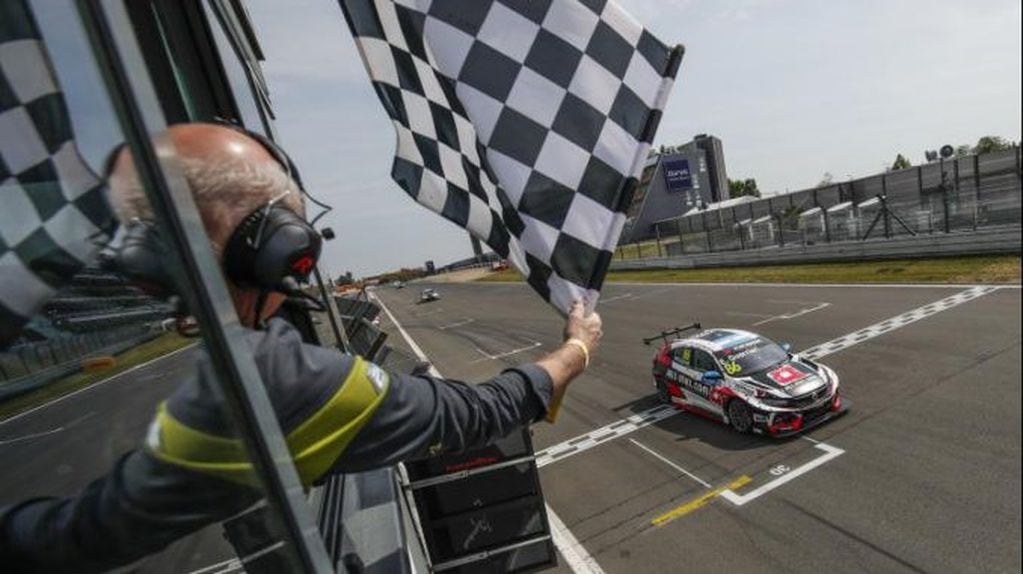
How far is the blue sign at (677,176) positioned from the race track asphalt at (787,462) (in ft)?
205

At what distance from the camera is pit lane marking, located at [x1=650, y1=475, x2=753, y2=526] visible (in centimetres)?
696

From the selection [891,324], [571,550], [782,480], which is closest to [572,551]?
[571,550]

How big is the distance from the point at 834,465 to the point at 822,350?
5651 mm

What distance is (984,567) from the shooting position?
500cm

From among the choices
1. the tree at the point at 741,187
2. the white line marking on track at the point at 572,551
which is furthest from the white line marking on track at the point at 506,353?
the tree at the point at 741,187

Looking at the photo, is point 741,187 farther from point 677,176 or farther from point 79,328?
point 79,328

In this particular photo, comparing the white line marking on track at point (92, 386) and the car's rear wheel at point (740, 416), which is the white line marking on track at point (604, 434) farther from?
the white line marking on track at point (92, 386)

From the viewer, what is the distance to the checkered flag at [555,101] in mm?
2428

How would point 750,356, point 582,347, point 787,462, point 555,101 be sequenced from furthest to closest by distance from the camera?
point 750,356
point 787,462
point 555,101
point 582,347

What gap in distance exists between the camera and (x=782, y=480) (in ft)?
24.0

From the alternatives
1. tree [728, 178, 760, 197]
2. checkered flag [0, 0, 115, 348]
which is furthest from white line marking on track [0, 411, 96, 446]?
tree [728, 178, 760, 197]

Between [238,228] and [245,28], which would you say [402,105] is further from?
[245,28]

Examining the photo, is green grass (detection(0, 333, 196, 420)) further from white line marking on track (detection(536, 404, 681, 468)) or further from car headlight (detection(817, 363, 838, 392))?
car headlight (detection(817, 363, 838, 392))

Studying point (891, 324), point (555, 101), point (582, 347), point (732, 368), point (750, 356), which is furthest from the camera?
point (891, 324)
